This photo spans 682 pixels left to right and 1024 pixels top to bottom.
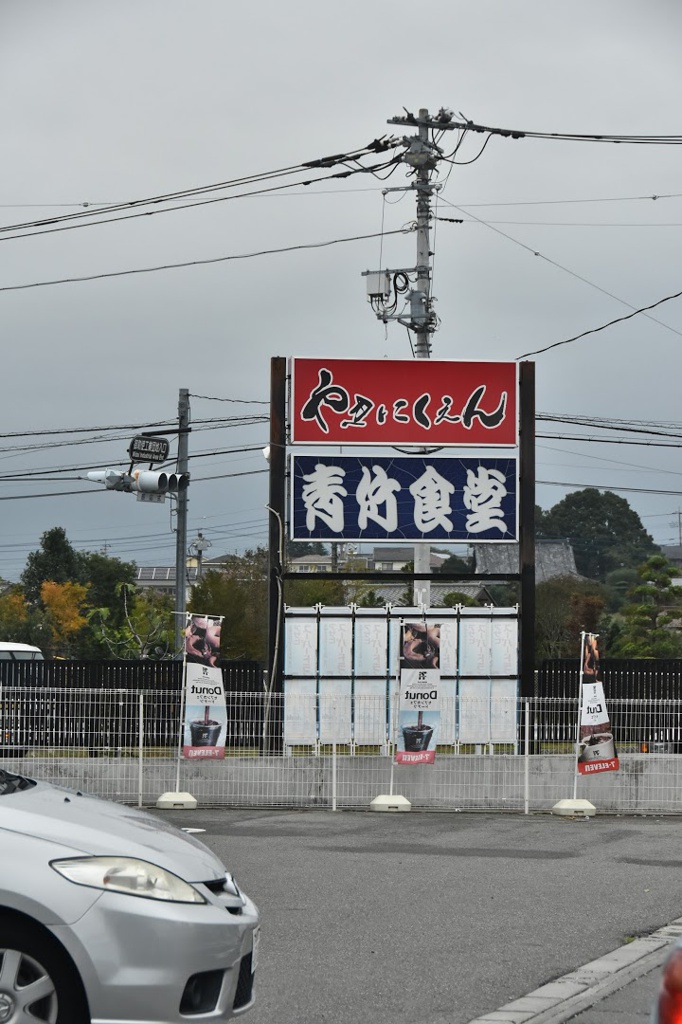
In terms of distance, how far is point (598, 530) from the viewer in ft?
417

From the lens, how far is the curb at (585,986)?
6.38 m

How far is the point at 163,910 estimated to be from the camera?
4973 mm

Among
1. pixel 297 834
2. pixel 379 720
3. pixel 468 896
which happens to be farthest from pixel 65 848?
pixel 379 720

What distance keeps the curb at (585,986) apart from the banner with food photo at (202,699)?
8.00 m

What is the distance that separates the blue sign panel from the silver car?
11.8 m

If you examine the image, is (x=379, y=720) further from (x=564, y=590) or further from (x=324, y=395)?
(x=564, y=590)

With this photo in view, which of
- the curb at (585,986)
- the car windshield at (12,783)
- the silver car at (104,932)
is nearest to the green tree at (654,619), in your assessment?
the curb at (585,986)

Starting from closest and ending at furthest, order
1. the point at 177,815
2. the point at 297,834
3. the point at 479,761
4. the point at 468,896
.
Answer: the point at 468,896, the point at 297,834, the point at 177,815, the point at 479,761

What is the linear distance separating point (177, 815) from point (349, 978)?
8.31 meters

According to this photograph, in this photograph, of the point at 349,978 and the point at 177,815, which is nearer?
the point at 349,978

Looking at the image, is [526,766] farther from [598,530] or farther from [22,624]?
[598,530]

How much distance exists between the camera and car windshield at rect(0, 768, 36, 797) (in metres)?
5.68

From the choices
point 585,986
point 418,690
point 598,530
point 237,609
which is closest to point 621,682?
point 418,690

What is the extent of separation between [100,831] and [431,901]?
4841 mm
